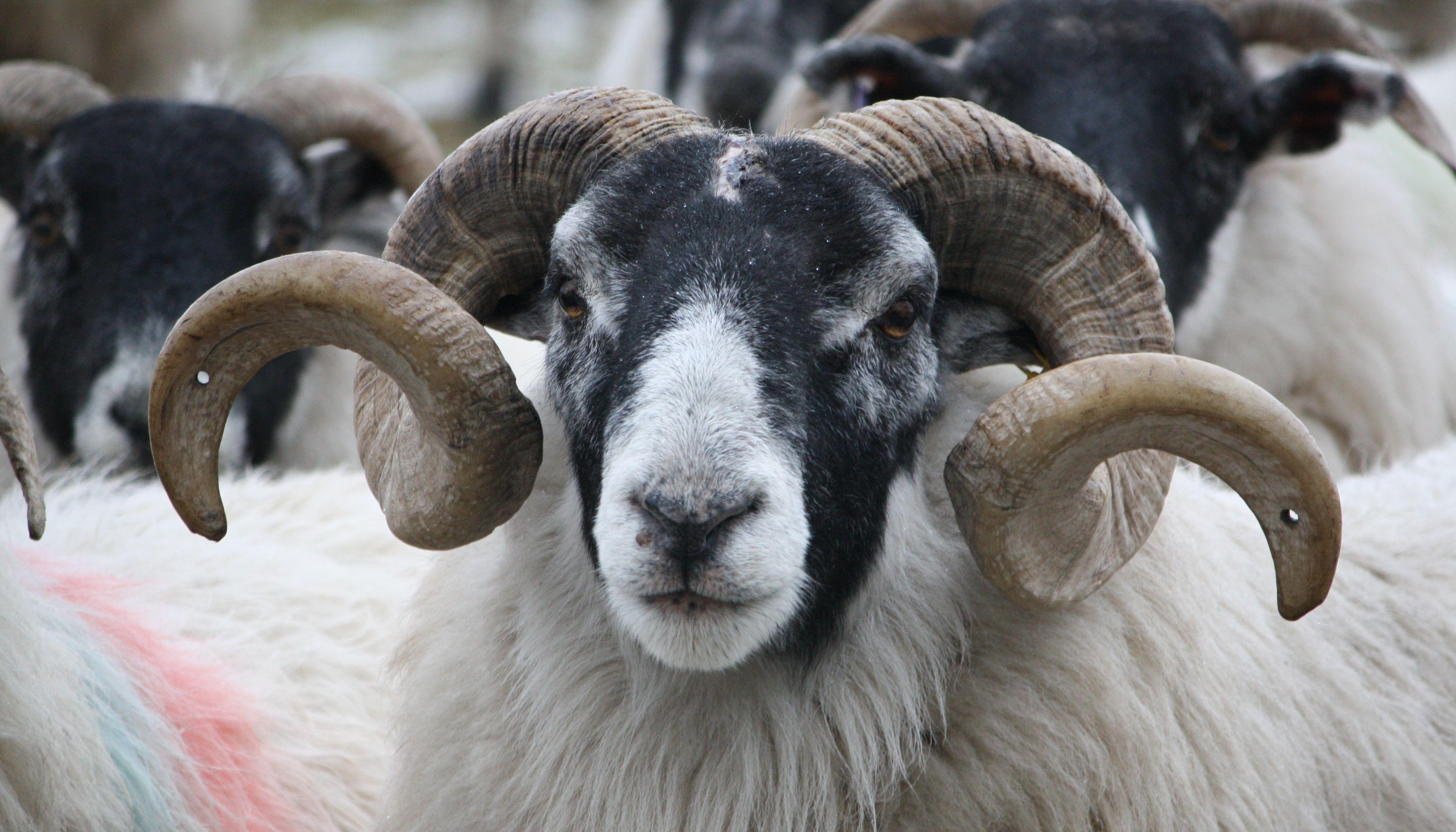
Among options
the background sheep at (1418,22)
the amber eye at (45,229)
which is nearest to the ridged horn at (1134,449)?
the amber eye at (45,229)

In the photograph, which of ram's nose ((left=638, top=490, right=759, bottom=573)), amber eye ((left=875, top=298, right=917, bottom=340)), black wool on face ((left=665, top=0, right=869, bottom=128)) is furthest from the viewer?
black wool on face ((left=665, top=0, right=869, bottom=128))

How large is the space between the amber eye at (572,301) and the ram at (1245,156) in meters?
2.48

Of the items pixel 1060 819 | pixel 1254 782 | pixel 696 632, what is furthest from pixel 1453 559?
pixel 696 632

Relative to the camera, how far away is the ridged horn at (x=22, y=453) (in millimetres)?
2562

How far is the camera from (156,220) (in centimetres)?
510

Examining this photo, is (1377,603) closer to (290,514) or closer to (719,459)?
(719,459)

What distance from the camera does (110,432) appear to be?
494 cm

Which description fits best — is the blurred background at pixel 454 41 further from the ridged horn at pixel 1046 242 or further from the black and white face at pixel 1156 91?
the ridged horn at pixel 1046 242

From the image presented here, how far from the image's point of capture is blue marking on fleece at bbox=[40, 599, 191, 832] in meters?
2.97

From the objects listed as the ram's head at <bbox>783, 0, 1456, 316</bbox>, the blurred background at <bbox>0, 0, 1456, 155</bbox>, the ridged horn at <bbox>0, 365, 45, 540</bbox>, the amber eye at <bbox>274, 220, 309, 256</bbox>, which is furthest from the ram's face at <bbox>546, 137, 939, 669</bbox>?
the blurred background at <bbox>0, 0, 1456, 155</bbox>

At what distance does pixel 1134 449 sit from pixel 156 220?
3885 mm

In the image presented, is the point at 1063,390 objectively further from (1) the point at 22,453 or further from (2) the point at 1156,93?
(2) the point at 1156,93

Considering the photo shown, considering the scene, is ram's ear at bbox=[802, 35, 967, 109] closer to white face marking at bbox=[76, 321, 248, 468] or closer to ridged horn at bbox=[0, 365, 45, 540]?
white face marking at bbox=[76, 321, 248, 468]

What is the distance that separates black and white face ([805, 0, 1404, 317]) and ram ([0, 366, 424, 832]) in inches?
99.7
